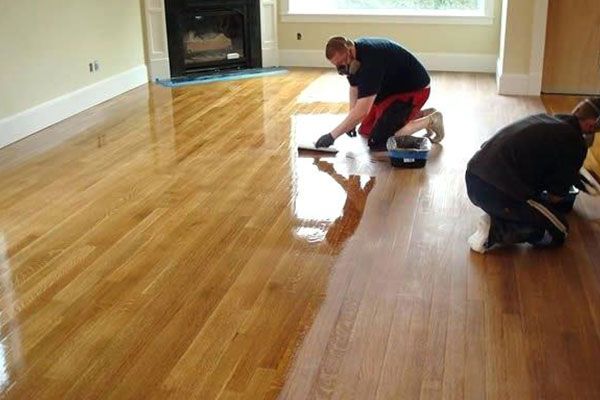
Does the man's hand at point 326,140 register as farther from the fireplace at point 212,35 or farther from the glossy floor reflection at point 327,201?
the fireplace at point 212,35

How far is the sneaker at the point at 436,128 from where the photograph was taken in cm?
507

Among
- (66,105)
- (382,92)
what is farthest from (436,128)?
(66,105)

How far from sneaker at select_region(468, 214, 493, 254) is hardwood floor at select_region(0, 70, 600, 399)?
0.16ft

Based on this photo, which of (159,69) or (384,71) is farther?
(159,69)

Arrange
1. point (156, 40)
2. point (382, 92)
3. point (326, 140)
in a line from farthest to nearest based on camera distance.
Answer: point (156, 40)
point (382, 92)
point (326, 140)

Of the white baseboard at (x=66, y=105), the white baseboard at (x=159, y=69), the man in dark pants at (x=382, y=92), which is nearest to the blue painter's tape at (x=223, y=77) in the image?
the white baseboard at (x=159, y=69)

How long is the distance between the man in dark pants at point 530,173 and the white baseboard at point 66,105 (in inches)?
133

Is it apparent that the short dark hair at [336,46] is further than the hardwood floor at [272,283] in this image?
Yes

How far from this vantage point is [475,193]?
3445mm

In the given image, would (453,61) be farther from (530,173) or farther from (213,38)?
(530,173)

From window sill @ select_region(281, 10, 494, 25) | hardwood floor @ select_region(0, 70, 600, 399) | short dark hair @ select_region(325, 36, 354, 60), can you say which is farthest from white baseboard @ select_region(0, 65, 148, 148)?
short dark hair @ select_region(325, 36, 354, 60)

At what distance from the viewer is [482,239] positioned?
131 inches

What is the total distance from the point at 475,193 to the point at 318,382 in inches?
55.5

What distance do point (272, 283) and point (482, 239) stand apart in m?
0.97
